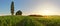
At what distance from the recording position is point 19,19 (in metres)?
16.0

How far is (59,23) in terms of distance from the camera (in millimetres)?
15203

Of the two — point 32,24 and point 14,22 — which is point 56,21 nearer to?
point 32,24

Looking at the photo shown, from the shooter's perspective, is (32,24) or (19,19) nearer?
(32,24)

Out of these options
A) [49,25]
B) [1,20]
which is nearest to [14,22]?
[1,20]

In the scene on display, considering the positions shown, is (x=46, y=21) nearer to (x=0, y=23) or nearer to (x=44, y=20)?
(x=44, y=20)

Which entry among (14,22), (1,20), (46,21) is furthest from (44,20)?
(1,20)

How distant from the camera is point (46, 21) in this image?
15516 millimetres

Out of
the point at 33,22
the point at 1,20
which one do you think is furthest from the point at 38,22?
the point at 1,20

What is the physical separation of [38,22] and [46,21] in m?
0.77

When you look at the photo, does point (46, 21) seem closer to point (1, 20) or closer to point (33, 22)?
point (33, 22)

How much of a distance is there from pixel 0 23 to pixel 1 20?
1.24 ft

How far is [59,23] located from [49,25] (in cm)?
102

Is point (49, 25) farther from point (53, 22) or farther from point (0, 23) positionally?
point (0, 23)

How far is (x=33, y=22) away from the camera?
15203 mm
